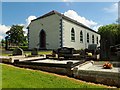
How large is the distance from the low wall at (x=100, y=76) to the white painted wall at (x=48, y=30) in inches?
880

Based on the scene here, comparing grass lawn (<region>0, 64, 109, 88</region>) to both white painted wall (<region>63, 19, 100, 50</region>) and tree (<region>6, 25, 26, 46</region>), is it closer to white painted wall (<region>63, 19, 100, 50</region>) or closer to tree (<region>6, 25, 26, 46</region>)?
white painted wall (<region>63, 19, 100, 50</region>)

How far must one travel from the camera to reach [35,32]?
3566 cm

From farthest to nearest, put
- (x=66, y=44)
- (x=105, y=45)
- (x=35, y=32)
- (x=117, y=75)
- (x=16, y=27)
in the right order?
(x=16, y=27)
(x=35, y=32)
(x=66, y=44)
(x=105, y=45)
(x=117, y=75)

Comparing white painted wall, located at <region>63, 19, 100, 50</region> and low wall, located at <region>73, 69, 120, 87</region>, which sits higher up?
white painted wall, located at <region>63, 19, 100, 50</region>

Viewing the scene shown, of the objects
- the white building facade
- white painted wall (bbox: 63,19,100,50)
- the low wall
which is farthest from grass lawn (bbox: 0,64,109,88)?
white painted wall (bbox: 63,19,100,50)

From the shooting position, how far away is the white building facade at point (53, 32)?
32281 millimetres

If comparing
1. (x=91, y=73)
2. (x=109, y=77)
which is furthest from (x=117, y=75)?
(x=91, y=73)

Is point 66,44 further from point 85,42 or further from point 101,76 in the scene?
point 101,76

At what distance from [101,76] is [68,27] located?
83.0 feet

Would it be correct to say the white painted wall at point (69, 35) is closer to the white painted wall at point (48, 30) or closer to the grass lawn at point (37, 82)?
the white painted wall at point (48, 30)

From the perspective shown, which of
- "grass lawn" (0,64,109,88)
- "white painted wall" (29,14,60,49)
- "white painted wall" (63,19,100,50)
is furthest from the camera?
"white painted wall" (63,19,100,50)

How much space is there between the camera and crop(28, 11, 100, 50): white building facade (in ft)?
106

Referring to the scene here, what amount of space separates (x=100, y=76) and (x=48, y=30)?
82.3 ft

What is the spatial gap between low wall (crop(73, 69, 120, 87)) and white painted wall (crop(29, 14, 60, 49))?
22.3 m
